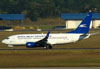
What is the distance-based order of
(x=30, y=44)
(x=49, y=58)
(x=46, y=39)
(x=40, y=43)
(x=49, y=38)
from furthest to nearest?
(x=49, y=38), (x=40, y=43), (x=46, y=39), (x=30, y=44), (x=49, y=58)

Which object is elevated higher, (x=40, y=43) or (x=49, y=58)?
(x=40, y=43)

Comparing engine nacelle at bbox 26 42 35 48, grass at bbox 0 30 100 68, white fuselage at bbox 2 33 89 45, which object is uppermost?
white fuselage at bbox 2 33 89 45

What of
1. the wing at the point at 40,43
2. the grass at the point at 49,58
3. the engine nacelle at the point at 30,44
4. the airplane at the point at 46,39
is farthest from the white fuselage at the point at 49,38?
the grass at the point at 49,58

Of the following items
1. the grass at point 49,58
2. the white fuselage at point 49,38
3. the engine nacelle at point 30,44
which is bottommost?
the grass at point 49,58

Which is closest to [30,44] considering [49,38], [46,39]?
[46,39]

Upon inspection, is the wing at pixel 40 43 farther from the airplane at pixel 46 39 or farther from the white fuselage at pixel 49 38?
the white fuselage at pixel 49 38

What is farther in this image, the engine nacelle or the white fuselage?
the white fuselage

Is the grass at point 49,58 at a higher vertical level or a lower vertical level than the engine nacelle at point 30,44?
lower

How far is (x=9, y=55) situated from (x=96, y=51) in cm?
1395

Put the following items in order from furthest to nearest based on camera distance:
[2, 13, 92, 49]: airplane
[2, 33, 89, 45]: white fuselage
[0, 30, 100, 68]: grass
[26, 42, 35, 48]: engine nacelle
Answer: [2, 33, 89, 45]: white fuselage → [2, 13, 92, 49]: airplane → [26, 42, 35, 48]: engine nacelle → [0, 30, 100, 68]: grass

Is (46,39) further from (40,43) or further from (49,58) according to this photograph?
(49,58)

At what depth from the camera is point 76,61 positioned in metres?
47.7

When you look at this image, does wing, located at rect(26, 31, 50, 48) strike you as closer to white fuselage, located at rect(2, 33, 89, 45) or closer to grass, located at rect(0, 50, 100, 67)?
white fuselage, located at rect(2, 33, 89, 45)

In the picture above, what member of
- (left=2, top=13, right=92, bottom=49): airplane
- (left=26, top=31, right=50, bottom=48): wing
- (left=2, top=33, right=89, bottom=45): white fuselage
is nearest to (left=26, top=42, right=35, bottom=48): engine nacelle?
(left=26, top=31, right=50, bottom=48): wing
